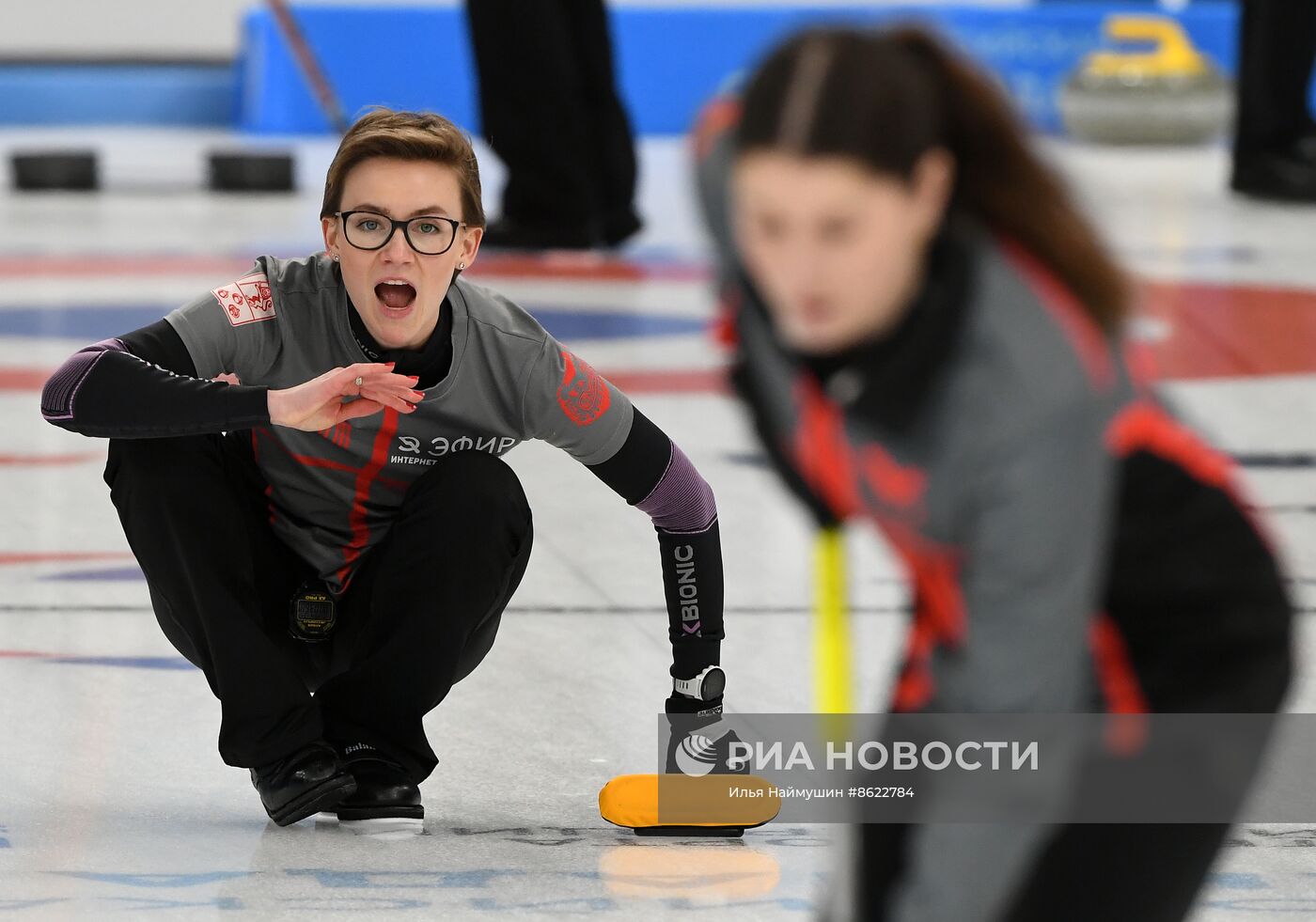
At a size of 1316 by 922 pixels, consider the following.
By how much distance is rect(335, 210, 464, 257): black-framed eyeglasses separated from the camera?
217 cm

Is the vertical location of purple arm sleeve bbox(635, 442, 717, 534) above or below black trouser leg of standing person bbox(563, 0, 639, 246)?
above

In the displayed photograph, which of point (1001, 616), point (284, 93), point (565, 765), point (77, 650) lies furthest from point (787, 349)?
point (284, 93)

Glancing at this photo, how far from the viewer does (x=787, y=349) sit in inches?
52.3

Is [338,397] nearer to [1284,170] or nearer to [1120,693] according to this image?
[1120,693]

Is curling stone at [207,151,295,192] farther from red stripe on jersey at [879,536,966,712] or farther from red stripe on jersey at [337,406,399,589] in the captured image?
red stripe on jersey at [879,536,966,712]

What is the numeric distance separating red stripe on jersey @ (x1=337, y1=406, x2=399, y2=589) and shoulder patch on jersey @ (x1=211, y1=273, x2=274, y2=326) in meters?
0.19

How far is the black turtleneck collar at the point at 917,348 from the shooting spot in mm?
1206

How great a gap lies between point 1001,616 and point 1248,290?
5060mm

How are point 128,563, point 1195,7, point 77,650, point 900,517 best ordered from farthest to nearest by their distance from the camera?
point 1195,7 → point 128,563 → point 77,650 → point 900,517

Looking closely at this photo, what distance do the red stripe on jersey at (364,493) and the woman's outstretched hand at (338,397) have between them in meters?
0.17

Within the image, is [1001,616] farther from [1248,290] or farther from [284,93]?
[284,93]

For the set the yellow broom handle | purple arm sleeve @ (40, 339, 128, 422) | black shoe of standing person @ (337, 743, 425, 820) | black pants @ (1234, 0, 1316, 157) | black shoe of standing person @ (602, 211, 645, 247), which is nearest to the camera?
the yellow broom handle

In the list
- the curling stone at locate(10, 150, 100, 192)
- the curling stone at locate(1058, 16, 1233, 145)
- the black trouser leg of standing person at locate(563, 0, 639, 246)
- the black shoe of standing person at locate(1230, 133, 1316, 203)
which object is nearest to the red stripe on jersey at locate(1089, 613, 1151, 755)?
the black trouser leg of standing person at locate(563, 0, 639, 246)

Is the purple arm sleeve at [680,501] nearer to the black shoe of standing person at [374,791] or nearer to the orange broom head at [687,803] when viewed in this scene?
the orange broom head at [687,803]
